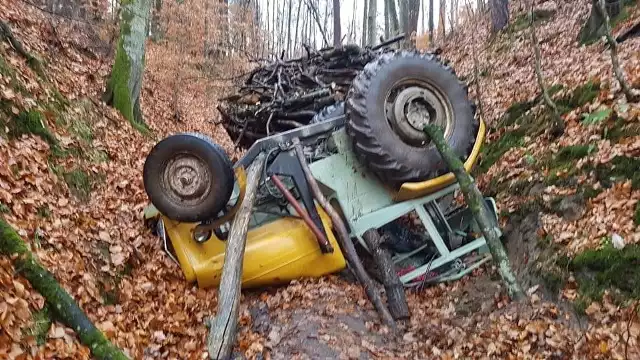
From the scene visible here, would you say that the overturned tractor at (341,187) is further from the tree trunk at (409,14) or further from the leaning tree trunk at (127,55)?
the tree trunk at (409,14)

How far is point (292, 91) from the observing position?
307 inches

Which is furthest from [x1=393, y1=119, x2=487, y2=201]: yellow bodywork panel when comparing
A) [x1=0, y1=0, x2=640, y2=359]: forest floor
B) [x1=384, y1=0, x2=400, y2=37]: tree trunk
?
[x1=384, y1=0, x2=400, y2=37]: tree trunk

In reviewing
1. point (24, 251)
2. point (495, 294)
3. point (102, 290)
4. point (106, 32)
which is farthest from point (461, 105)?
point (106, 32)

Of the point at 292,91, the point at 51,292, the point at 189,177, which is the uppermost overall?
the point at 292,91

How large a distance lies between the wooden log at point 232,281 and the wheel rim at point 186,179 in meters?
0.46

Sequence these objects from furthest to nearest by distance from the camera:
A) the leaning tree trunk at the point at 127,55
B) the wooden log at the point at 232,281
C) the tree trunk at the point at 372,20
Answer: the tree trunk at the point at 372,20, the leaning tree trunk at the point at 127,55, the wooden log at the point at 232,281

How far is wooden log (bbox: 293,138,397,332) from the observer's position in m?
5.49

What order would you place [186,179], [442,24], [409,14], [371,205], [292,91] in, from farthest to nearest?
[442,24] < [409,14] < [292,91] < [371,205] < [186,179]

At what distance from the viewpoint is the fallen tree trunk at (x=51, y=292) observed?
Result: 3.73m

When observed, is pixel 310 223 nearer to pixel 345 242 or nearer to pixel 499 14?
pixel 345 242

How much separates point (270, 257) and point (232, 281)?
69 centimetres

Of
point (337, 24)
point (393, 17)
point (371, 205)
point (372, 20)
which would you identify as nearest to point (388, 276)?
point (371, 205)

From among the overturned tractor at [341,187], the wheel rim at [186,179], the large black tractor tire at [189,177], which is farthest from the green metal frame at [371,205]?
the wheel rim at [186,179]

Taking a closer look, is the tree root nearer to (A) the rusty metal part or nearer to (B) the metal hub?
(B) the metal hub
